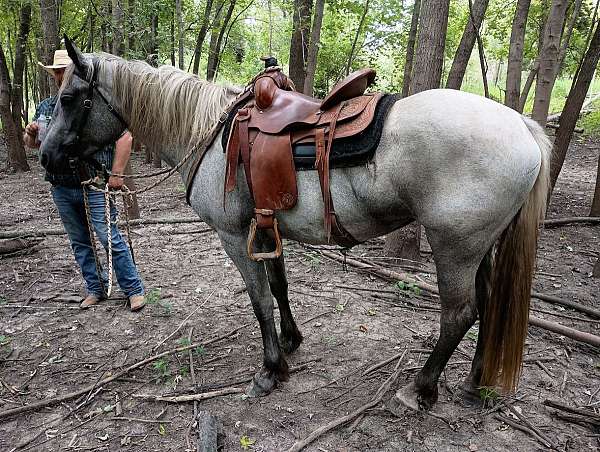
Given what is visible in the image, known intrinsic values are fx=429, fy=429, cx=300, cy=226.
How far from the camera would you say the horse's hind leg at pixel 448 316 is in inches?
91.3

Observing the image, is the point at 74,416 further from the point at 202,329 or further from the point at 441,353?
the point at 441,353

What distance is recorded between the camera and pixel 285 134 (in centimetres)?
242

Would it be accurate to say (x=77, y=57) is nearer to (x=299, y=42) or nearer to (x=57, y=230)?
(x=57, y=230)

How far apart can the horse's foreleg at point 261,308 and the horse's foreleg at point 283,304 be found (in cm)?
32

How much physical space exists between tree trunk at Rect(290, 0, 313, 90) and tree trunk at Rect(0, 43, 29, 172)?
19.4 ft

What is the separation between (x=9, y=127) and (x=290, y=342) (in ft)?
32.3

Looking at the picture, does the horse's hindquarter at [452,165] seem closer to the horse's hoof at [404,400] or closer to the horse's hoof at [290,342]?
the horse's hoof at [404,400]

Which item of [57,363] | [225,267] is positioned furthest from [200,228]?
[57,363]

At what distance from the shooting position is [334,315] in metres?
3.97

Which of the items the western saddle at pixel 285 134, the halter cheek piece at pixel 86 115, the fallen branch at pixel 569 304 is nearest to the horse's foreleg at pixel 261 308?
the western saddle at pixel 285 134

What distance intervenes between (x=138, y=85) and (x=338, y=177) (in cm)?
152

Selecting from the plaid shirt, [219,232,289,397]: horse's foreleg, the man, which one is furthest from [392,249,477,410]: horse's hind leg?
the plaid shirt

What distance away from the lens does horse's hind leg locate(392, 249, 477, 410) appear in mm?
2318

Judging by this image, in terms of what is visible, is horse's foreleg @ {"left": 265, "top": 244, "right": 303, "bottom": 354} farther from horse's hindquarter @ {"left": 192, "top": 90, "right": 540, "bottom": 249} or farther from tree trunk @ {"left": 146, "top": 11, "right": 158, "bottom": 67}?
tree trunk @ {"left": 146, "top": 11, "right": 158, "bottom": 67}
